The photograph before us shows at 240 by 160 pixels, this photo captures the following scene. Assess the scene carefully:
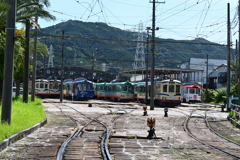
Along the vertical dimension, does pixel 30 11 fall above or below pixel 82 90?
above

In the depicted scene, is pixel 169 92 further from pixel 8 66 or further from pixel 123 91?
pixel 8 66

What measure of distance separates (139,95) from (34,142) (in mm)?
38428

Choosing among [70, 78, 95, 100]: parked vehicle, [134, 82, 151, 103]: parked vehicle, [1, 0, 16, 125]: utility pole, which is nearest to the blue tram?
[134, 82, 151, 103]: parked vehicle

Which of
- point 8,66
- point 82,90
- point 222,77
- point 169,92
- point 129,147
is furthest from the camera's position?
point 222,77

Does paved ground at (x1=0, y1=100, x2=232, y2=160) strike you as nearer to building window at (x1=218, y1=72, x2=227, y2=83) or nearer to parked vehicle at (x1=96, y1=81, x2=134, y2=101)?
parked vehicle at (x1=96, y1=81, x2=134, y2=101)

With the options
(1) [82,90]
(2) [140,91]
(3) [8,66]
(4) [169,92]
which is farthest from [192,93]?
(3) [8,66]

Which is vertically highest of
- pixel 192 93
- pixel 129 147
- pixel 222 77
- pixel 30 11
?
pixel 30 11

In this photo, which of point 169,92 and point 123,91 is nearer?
point 169,92

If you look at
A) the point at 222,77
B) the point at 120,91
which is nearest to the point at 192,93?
the point at 120,91

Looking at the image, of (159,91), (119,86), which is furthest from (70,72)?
(159,91)

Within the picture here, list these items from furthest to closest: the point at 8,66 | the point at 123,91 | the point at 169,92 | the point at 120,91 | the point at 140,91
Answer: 1. the point at 120,91
2. the point at 123,91
3. the point at 140,91
4. the point at 169,92
5. the point at 8,66

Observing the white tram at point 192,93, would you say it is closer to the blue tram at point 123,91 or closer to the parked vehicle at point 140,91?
the parked vehicle at point 140,91

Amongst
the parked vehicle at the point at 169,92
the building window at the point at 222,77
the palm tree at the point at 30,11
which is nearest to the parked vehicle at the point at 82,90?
the parked vehicle at the point at 169,92

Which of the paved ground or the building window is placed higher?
the building window
